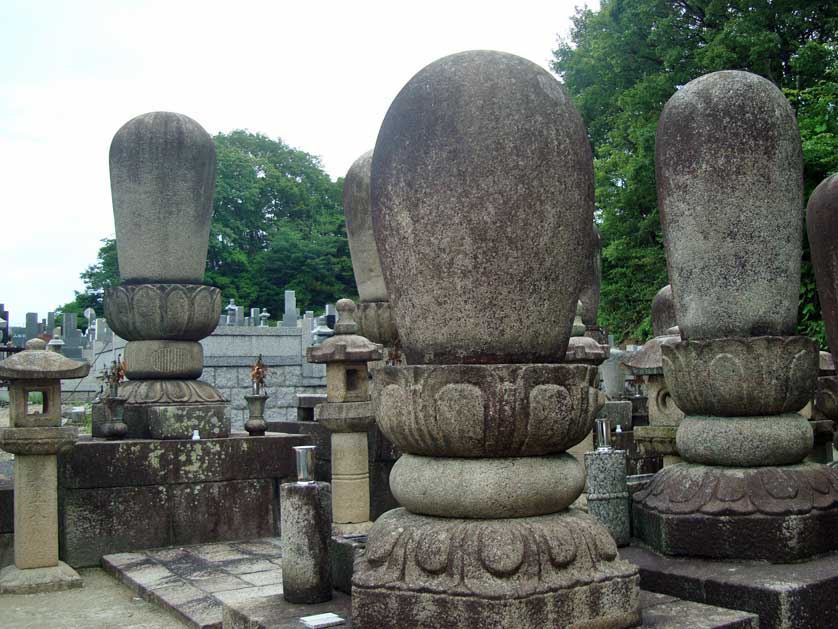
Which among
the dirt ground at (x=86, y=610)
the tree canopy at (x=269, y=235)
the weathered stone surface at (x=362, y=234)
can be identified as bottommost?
the dirt ground at (x=86, y=610)

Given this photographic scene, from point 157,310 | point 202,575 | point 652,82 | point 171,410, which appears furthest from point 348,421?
point 652,82

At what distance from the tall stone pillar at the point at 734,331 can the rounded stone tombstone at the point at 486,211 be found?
4.54ft

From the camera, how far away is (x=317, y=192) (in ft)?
155

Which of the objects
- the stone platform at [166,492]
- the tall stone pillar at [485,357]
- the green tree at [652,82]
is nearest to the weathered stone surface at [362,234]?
the stone platform at [166,492]

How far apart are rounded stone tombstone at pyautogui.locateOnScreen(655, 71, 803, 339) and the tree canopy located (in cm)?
3614

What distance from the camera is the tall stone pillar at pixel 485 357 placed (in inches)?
117

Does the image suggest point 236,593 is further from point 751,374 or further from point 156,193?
point 156,193

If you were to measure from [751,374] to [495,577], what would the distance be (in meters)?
1.96

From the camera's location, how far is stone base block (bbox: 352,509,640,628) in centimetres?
283

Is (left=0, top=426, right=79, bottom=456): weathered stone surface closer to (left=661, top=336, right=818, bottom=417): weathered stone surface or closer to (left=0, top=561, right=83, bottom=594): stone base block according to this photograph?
(left=0, top=561, right=83, bottom=594): stone base block

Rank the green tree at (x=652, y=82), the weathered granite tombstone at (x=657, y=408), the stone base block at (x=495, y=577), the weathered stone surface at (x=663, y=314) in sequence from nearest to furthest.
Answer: the stone base block at (x=495, y=577) → the weathered granite tombstone at (x=657, y=408) → the weathered stone surface at (x=663, y=314) → the green tree at (x=652, y=82)

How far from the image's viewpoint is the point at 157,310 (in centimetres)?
728

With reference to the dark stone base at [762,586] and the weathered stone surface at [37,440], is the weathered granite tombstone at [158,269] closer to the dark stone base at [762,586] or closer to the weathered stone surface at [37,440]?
the weathered stone surface at [37,440]

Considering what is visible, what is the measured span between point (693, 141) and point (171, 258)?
15.4ft
